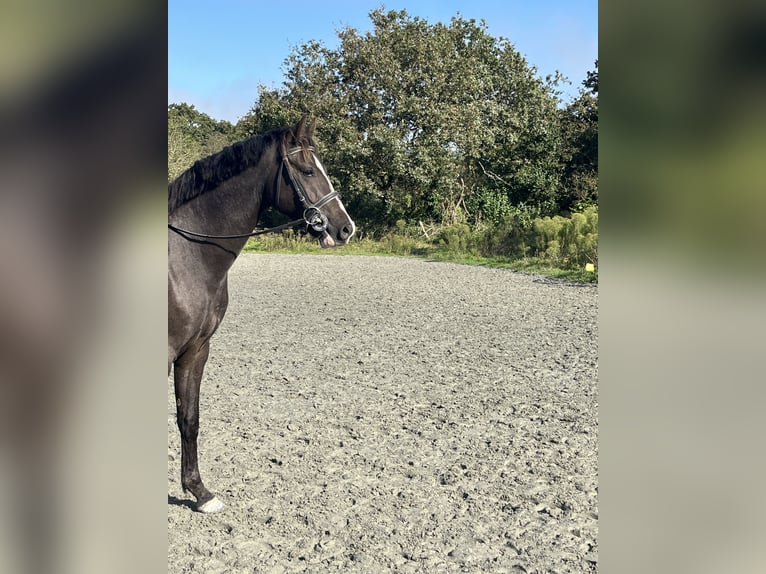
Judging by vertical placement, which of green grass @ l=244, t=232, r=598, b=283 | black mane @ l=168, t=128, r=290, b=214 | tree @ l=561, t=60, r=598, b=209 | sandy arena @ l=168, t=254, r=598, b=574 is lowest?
sandy arena @ l=168, t=254, r=598, b=574

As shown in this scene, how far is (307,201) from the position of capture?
328cm

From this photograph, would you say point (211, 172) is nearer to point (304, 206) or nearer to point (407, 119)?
point (304, 206)

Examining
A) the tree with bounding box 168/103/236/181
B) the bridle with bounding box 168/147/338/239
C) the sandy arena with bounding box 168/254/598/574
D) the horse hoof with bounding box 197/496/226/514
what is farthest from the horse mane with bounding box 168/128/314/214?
the tree with bounding box 168/103/236/181

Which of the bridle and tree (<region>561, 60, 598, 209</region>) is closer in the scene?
the bridle

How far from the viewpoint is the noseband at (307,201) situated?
3154 mm

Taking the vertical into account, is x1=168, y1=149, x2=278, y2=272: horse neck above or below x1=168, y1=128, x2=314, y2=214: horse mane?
below

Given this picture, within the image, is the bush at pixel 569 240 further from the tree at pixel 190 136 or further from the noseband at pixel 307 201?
the noseband at pixel 307 201

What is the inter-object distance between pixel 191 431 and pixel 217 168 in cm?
134

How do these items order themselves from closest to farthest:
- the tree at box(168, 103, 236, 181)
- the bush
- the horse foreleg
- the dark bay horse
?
the dark bay horse < the horse foreleg < the bush < the tree at box(168, 103, 236, 181)

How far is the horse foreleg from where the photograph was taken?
3264mm

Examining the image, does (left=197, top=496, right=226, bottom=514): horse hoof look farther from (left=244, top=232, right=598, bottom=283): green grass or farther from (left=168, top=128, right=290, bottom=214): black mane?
(left=244, top=232, right=598, bottom=283): green grass

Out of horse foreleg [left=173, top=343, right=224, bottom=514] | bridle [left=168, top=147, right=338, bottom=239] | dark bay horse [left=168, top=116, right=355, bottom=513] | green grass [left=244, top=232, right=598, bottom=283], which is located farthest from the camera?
green grass [left=244, top=232, right=598, bottom=283]
